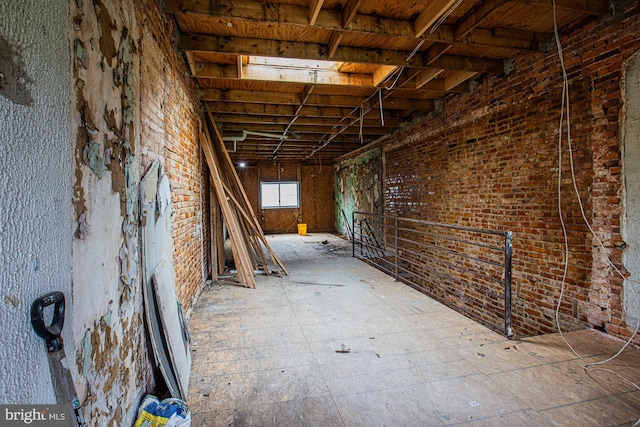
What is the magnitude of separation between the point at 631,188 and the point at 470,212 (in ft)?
6.07

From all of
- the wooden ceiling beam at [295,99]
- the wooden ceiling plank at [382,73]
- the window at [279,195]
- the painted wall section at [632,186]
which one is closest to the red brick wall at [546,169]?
the painted wall section at [632,186]

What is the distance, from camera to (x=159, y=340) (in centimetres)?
185

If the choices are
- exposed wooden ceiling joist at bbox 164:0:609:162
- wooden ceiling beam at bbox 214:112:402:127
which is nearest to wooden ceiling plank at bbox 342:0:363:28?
exposed wooden ceiling joist at bbox 164:0:609:162

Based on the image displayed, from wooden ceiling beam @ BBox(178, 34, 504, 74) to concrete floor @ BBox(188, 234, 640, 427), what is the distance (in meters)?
2.65

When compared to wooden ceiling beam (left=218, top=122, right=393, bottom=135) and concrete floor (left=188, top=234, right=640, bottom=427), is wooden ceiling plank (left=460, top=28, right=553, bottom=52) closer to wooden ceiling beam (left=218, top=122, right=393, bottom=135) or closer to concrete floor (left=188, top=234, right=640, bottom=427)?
concrete floor (left=188, top=234, right=640, bottom=427)

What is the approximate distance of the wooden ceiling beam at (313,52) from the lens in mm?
2875

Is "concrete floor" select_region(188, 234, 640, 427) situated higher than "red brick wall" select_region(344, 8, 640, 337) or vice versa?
"red brick wall" select_region(344, 8, 640, 337)

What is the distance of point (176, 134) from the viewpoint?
9.21ft

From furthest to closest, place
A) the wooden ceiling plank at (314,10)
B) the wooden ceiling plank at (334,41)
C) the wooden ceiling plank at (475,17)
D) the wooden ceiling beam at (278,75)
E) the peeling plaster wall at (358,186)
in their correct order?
1. the peeling plaster wall at (358,186)
2. the wooden ceiling beam at (278,75)
3. the wooden ceiling plank at (334,41)
4. the wooden ceiling plank at (475,17)
5. the wooden ceiling plank at (314,10)

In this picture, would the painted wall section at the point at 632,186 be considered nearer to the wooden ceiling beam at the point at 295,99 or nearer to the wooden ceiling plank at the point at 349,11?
the wooden ceiling plank at the point at 349,11

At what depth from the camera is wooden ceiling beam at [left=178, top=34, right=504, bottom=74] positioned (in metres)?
2.88

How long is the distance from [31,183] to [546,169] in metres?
3.88

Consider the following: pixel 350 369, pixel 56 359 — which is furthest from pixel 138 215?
pixel 350 369

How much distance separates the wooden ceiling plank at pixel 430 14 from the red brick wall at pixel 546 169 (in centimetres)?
145
